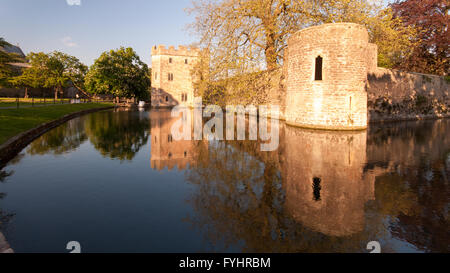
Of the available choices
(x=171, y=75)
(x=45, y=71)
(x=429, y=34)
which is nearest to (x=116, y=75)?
(x=171, y=75)

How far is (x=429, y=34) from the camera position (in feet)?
99.0

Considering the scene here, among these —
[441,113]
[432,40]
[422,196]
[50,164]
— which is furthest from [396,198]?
[432,40]

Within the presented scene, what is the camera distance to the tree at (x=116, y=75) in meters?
43.4

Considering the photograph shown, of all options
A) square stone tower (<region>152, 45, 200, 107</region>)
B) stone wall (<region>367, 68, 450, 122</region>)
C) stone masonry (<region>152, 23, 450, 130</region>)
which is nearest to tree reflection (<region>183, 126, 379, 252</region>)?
stone masonry (<region>152, 23, 450, 130</region>)

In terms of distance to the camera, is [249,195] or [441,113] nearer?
[249,195]

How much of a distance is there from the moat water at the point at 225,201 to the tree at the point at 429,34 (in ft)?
89.3

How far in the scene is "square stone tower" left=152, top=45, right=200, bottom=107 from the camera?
Answer: 45656 millimetres

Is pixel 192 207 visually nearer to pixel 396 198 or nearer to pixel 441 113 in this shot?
pixel 396 198

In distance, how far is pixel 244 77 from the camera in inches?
657

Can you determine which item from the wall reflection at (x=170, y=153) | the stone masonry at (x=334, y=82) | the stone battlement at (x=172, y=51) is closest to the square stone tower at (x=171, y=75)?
the stone battlement at (x=172, y=51)

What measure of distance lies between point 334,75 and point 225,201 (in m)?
12.0

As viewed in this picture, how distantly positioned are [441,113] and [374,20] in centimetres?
1552

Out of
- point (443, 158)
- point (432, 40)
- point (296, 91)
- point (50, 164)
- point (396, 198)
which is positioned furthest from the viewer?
point (432, 40)

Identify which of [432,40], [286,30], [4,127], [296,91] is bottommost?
[4,127]
